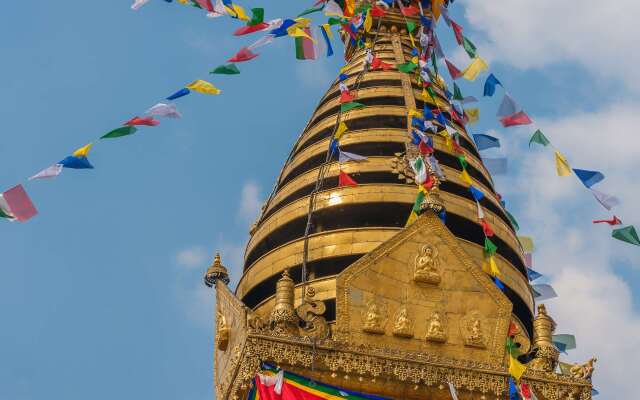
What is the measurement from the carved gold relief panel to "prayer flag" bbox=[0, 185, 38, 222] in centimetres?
514

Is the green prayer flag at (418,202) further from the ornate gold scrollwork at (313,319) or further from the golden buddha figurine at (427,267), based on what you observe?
the ornate gold scrollwork at (313,319)

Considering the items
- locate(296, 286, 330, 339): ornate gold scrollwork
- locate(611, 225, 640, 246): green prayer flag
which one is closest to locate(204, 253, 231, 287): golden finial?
locate(296, 286, 330, 339): ornate gold scrollwork

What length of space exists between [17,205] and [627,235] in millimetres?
10461

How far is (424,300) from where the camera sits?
2083 centimetres

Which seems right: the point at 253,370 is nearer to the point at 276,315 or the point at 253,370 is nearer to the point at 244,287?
the point at 276,315

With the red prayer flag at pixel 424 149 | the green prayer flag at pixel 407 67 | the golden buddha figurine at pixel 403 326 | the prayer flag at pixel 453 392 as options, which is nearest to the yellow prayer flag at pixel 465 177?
the red prayer flag at pixel 424 149

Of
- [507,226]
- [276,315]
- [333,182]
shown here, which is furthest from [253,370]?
[507,226]

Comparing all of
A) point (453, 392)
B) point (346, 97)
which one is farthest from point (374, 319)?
point (346, 97)

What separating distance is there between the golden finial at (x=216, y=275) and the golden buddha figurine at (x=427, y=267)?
4039 mm

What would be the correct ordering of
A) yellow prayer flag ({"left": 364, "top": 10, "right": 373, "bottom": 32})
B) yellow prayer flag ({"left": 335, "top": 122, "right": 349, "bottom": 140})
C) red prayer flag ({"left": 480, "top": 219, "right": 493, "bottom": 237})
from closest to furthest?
red prayer flag ({"left": 480, "top": 219, "right": 493, "bottom": 237})
yellow prayer flag ({"left": 335, "top": 122, "right": 349, "bottom": 140})
yellow prayer flag ({"left": 364, "top": 10, "right": 373, "bottom": 32})

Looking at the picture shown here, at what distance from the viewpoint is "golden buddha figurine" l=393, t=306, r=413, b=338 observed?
20328 mm

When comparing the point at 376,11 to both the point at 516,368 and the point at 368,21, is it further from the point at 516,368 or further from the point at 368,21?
the point at 516,368

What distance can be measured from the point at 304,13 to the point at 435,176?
469 cm

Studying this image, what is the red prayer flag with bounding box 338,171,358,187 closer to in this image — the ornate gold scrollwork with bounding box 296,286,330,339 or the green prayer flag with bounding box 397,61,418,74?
the ornate gold scrollwork with bounding box 296,286,330,339
